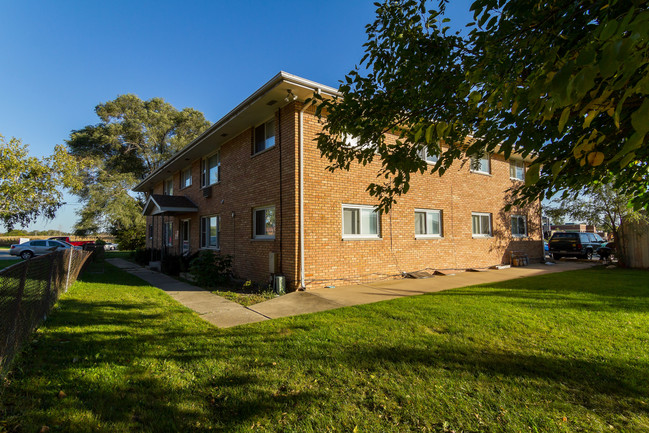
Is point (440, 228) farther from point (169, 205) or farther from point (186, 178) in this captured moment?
point (186, 178)

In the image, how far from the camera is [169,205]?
14.7 m

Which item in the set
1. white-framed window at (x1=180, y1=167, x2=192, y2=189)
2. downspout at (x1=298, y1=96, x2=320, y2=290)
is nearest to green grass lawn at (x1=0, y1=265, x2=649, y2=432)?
downspout at (x1=298, y1=96, x2=320, y2=290)

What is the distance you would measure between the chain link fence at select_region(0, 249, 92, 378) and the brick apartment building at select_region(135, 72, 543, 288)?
4835mm

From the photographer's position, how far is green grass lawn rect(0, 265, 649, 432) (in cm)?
282

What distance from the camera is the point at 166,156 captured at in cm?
3538

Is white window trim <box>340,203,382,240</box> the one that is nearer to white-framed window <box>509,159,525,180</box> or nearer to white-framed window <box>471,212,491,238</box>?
white-framed window <box>471,212,491,238</box>

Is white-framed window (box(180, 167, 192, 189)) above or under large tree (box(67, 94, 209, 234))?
under

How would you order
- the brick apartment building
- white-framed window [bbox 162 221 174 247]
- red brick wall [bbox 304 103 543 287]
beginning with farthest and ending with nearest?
white-framed window [bbox 162 221 174 247]
red brick wall [bbox 304 103 543 287]
the brick apartment building

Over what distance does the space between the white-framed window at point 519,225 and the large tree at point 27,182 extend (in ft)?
87.1

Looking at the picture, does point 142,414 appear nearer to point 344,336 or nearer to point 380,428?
point 380,428

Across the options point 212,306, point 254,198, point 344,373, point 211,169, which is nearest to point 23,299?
point 212,306

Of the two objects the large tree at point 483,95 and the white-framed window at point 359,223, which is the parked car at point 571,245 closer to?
the white-framed window at point 359,223

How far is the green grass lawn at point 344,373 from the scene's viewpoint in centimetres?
282

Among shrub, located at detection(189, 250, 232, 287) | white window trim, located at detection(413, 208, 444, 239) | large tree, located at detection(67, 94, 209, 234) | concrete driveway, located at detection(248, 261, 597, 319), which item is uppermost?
large tree, located at detection(67, 94, 209, 234)
